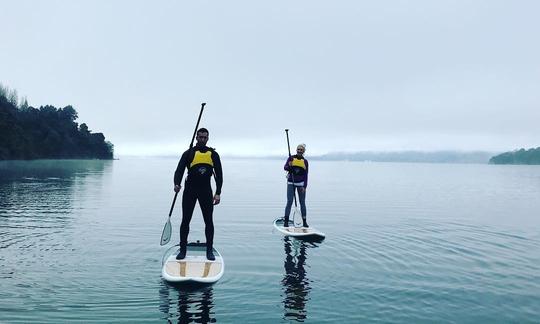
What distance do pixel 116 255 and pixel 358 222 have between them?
13.1 meters

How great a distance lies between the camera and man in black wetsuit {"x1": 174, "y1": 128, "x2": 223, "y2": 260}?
33.4ft

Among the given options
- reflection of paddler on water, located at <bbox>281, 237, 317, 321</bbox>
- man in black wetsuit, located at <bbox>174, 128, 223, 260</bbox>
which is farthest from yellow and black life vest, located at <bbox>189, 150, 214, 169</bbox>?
reflection of paddler on water, located at <bbox>281, 237, 317, 321</bbox>

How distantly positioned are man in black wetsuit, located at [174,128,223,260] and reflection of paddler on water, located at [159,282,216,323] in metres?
1.63

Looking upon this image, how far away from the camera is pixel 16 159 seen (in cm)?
11825

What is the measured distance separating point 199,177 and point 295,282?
3533 millimetres

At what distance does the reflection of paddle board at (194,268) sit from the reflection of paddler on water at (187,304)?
0.22 metres

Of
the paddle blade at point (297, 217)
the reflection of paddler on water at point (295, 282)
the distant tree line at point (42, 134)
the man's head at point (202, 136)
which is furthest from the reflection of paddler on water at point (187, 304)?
the distant tree line at point (42, 134)

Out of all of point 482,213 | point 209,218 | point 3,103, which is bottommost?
point 482,213

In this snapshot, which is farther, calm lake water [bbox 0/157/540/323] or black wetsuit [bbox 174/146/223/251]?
black wetsuit [bbox 174/146/223/251]

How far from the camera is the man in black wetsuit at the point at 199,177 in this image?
10195 millimetres

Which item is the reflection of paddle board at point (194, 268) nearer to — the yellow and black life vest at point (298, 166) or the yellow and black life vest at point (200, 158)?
the yellow and black life vest at point (200, 158)

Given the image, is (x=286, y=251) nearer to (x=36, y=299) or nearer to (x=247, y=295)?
(x=247, y=295)

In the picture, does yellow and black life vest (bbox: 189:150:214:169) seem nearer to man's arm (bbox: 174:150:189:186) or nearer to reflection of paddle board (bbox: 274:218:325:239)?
man's arm (bbox: 174:150:189:186)

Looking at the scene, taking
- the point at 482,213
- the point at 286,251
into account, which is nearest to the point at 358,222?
the point at 286,251
